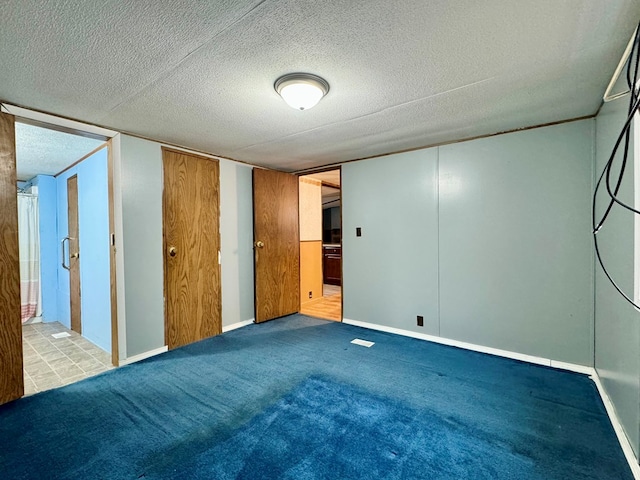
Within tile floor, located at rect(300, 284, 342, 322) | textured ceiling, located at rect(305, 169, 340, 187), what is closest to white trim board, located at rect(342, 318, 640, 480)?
tile floor, located at rect(300, 284, 342, 322)

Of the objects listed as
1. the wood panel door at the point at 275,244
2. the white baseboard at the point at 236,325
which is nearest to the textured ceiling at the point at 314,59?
the wood panel door at the point at 275,244

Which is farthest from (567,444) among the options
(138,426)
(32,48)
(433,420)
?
(32,48)

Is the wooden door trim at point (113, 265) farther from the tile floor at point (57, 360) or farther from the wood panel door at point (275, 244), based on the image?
the wood panel door at point (275, 244)

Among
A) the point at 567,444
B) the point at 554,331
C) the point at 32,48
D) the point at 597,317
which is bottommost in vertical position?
the point at 567,444

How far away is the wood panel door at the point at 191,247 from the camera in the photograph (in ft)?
10.2

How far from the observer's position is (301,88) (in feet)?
6.03

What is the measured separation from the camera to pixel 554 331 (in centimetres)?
263

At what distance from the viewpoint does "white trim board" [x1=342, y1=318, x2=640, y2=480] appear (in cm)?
158

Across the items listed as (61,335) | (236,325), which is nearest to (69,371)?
(61,335)

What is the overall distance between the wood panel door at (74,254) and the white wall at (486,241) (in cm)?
364

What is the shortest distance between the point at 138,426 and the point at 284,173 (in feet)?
11.4

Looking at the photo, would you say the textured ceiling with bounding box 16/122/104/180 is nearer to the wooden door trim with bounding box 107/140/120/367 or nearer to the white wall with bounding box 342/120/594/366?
the wooden door trim with bounding box 107/140/120/367

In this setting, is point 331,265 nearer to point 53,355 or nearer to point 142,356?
point 142,356

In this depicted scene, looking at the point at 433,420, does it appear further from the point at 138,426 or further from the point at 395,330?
the point at 138,426
